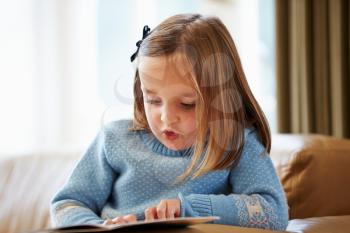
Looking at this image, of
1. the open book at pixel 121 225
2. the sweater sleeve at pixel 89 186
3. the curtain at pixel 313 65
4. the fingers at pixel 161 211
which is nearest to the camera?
the open book at pixel 121 225

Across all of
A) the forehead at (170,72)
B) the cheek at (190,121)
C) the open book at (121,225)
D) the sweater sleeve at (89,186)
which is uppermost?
the forehead at (170,72)

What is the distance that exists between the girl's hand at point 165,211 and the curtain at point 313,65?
1511mm

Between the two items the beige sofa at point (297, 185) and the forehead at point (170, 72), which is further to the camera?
the beige sofa at point (297, 185)

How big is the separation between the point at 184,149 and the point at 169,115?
0.16m

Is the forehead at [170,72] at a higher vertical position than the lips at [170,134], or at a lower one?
higher

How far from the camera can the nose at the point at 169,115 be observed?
1.33m

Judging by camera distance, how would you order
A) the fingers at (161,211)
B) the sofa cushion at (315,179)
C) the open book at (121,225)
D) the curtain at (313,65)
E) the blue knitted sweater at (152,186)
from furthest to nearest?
the curtain at (313,65) → the sofa cushion at (315,179) → the blue knitted sweater at (152,186) → the fingers at (161,211) → the open book at (121,225)

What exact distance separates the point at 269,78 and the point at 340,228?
193 cm

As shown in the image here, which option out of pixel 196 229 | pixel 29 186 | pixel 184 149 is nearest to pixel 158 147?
pixel 184 149

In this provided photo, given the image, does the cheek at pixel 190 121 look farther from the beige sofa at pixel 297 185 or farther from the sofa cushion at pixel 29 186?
the sofa cushion at pixel 29 186

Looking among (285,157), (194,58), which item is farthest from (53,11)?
(194,58)

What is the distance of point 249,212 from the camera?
1361 millimetres

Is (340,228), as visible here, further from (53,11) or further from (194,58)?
(53,11)

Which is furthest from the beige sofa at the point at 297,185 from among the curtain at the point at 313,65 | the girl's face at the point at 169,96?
the curtain at the point at 313,65
